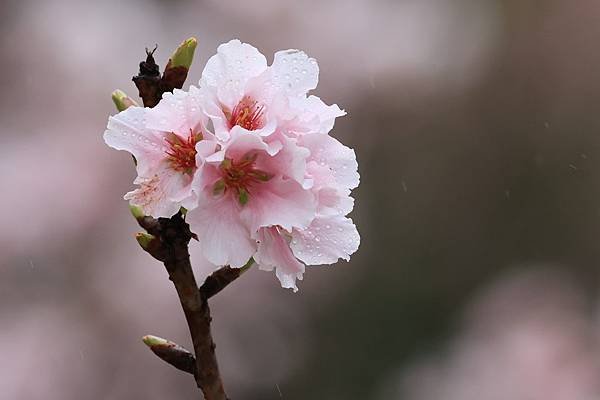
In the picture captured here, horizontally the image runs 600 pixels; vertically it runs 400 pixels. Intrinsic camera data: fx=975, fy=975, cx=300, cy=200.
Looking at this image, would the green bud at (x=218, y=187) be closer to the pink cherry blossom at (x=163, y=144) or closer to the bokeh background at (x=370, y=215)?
the pink cherry blossom at (x=163, y=144)

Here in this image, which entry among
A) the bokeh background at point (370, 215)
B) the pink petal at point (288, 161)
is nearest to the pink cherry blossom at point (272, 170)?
the pink petal at point (288, 161)

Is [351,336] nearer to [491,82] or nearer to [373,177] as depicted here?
[373,177]

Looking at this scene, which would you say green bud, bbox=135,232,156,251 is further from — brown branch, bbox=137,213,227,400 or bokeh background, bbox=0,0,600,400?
bokeh background, bbox=0,0,600,400

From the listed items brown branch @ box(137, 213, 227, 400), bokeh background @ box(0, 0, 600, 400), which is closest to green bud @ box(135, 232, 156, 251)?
brown branch @ box(137, 213, 227, 400)

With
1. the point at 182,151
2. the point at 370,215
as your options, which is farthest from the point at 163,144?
the point at 370,215

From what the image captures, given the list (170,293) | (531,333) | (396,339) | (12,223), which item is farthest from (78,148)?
(531,333)

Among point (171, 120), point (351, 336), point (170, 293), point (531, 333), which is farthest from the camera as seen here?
point (351, 336)
